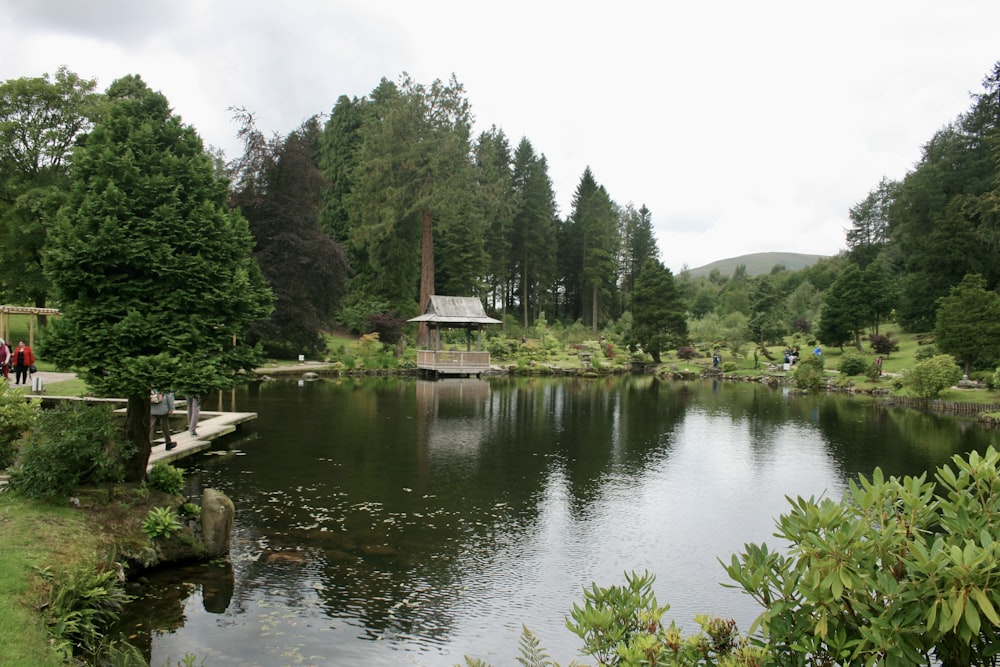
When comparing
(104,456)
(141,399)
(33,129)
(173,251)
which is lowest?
(104,456)

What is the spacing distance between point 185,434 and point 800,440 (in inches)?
587

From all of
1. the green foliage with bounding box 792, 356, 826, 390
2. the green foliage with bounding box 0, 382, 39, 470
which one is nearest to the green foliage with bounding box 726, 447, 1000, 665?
the green foliage with bounding box 0, 382, 39, 470

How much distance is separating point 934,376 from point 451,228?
32.2 m

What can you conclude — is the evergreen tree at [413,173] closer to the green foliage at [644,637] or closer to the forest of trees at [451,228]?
the forest of trees at [451,228]

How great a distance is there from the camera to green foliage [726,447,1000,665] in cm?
293

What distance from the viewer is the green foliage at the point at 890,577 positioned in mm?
2926

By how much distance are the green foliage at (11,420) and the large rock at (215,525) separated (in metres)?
2.66

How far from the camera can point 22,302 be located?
27.5 meters

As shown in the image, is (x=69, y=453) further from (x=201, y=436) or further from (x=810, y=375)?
(x=810, y=375)

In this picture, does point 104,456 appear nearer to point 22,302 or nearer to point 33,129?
point 33,129

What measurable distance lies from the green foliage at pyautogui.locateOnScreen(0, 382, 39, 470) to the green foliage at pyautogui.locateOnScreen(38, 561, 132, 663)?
3320mm

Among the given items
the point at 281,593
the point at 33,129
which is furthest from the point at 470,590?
the point at 33,129

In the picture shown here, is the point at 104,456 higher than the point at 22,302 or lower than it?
lower

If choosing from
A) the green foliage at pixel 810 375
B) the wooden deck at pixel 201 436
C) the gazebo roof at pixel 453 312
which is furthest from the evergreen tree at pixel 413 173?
the wooden deck at pixel 201 436
